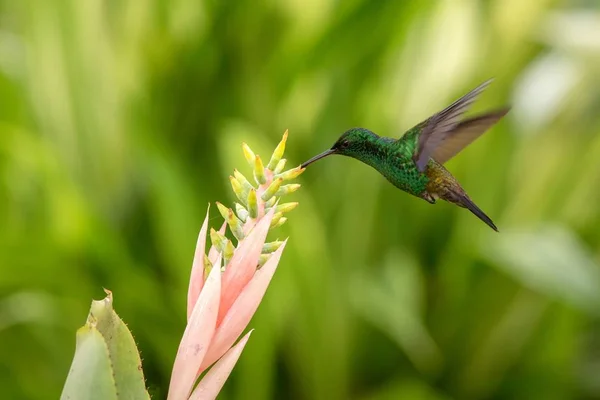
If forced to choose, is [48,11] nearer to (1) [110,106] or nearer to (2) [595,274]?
(1) [110,106]

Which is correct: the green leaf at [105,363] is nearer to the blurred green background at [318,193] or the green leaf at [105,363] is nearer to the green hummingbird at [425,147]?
the green hummingbird at [425,147]

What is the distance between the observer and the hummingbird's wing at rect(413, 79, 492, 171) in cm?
45

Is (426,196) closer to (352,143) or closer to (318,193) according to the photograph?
(352,143)

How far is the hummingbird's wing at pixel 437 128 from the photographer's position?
0.45m

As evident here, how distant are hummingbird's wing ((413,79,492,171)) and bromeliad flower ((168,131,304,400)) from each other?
18cm

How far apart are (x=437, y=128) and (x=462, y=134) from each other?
25 mm

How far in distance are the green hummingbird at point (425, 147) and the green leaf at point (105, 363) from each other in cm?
16

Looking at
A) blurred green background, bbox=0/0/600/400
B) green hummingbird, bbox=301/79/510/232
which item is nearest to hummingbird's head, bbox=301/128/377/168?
green hummingbird, bbox=301/79/510/232

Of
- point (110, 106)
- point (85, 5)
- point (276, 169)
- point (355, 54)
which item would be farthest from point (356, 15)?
point (276, 169)

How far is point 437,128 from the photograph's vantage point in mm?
459

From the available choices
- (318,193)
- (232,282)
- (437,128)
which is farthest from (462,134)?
(318,193)

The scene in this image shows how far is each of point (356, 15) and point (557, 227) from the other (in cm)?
49

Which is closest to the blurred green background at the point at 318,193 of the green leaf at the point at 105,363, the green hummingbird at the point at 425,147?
the green hummingbird at the point at 425,147

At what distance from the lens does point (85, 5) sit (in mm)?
1770
